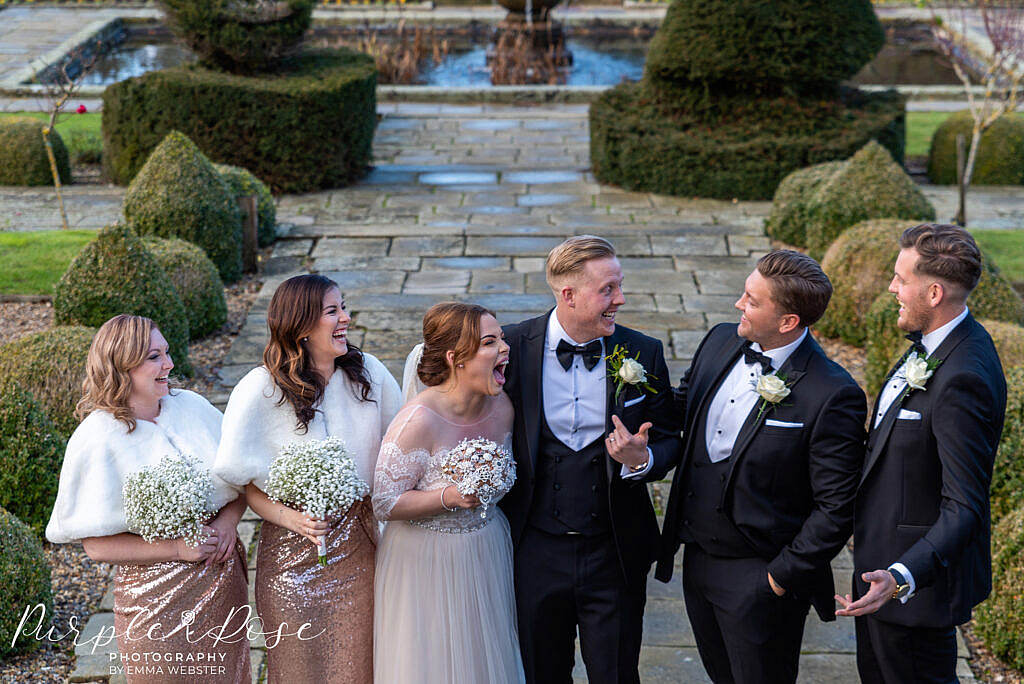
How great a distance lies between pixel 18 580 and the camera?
4418 mm

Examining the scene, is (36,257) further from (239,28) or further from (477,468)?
(477,468)

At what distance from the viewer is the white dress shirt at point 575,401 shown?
3.61m

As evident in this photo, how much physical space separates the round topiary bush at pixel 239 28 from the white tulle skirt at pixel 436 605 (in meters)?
9.39

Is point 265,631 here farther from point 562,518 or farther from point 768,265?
point 768,265

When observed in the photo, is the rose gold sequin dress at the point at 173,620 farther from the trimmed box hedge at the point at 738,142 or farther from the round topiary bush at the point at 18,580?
Result: the trimmed box hedge at the point at 738,142

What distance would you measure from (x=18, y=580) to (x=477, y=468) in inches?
92.8

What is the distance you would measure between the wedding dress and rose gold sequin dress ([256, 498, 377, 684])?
0.06 m

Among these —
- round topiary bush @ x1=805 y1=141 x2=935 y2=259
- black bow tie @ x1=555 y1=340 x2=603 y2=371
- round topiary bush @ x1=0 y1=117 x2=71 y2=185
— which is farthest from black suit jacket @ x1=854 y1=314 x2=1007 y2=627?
round topiary bush @ x1=0 y1=117 x2=71 y2=185

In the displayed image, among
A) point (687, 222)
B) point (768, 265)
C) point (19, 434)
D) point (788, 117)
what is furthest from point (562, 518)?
point (788, 117)

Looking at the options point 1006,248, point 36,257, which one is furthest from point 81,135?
point 1006,248

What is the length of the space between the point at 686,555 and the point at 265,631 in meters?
1.52

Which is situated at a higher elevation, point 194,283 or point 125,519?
point 125,519

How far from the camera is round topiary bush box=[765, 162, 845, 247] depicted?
32.3 feet

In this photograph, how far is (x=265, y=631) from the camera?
3506 mm
